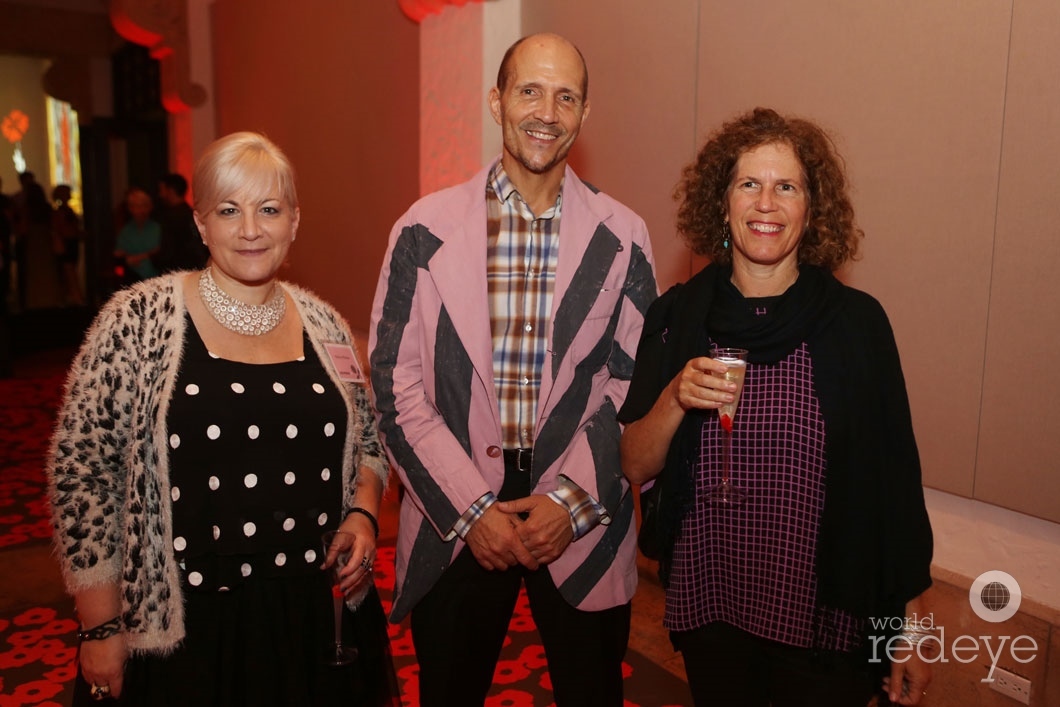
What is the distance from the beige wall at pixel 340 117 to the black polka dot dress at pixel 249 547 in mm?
4070

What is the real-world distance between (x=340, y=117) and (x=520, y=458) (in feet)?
17.2

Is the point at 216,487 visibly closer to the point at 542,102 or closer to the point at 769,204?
the point at 542,102

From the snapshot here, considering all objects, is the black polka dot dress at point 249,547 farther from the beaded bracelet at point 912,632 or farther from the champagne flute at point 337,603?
the beaded bracelet at point 912,632

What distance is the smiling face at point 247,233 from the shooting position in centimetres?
177

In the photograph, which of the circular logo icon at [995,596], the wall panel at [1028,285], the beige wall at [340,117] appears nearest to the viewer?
the wall panel at [1028,285]

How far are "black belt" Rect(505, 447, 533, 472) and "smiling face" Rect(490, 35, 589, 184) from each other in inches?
25.5

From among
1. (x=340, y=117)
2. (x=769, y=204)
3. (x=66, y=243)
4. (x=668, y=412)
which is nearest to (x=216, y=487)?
(x=668, y=412)

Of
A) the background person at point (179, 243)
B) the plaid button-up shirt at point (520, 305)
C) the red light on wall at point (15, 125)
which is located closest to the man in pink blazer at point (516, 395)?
the plaid button-up shirt at point (520, 305)

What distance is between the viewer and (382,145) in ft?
19.9

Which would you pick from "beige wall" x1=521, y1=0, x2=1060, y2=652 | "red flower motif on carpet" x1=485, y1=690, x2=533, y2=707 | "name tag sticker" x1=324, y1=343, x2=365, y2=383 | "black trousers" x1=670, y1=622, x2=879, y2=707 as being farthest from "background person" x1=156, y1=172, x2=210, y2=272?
"black trousers" x1=670, y1=622, x2=879, y2=707

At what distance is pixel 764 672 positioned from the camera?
1.79 m

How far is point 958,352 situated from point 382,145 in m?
4.40

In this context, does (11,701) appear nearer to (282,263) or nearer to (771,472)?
(282,263)

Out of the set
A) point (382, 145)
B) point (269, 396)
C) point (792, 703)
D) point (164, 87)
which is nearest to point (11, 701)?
point (269, 396)
